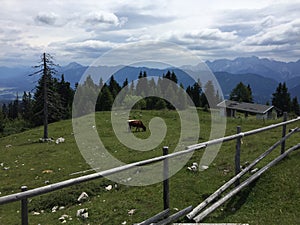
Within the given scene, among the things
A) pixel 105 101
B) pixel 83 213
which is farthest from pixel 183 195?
pixel 105 101

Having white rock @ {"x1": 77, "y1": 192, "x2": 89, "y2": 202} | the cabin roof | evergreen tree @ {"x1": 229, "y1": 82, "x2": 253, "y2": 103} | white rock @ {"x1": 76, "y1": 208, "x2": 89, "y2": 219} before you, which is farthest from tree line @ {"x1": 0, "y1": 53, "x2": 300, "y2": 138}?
white rock @ {"x1": 76, "y1": 208, "x2": 89, "y2": 219}

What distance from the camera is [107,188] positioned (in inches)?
472

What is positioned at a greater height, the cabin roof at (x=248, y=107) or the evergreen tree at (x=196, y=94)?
the evergreen tree at (x=196, y=94)

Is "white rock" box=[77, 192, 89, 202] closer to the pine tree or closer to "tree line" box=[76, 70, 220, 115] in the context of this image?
"tree line" box=[76, 70, 220, 115]

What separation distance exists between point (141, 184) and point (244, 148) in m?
7.38

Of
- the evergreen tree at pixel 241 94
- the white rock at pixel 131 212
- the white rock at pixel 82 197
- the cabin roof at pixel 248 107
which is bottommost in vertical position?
the cabin roof at pixel 248 107

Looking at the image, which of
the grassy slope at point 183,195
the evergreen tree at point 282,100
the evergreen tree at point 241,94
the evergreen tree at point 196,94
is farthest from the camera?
the evergreen tree at point 241,94

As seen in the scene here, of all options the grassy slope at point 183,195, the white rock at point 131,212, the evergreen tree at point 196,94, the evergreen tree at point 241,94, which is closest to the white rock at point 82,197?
the grassy slope at point 183,195

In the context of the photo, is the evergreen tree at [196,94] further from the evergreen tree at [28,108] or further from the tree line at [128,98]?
the evergreen tree at [28,108]

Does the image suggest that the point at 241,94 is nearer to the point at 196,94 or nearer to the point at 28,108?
the point at 196,94

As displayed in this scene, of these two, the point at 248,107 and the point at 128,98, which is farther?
the point at 248,107

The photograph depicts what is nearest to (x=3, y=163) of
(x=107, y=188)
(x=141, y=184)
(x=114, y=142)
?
(x=114, y=142)

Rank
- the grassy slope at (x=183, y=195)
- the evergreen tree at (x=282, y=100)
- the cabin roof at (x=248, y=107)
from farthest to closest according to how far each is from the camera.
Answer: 1. the evergreen tree at (x=282, y=100)
2. the cabin roof at (x=248, y=107)
3. the grassy slope at (x=183, y=195)

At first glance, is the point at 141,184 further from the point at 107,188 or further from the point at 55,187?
the point at 55,187
